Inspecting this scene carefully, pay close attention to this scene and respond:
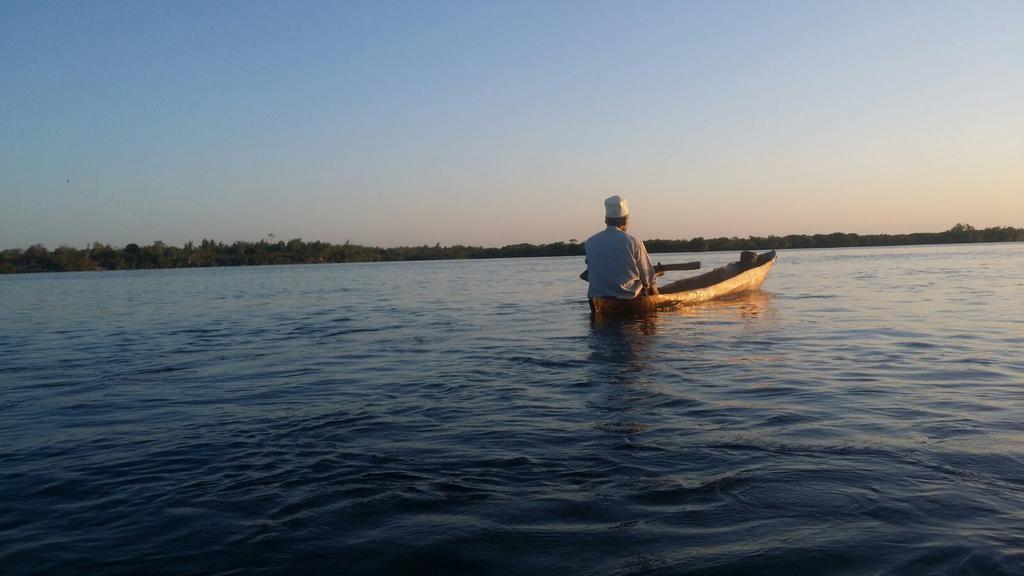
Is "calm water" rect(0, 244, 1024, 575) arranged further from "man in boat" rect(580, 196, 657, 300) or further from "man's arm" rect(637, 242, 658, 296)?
"man's arm" rect(637, 242, 658, 296)

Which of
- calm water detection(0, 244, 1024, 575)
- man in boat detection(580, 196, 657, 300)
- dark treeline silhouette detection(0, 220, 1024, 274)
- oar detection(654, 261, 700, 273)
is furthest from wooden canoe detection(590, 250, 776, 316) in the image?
dark treeline silhouette detection(0, 220, 1024, 274)

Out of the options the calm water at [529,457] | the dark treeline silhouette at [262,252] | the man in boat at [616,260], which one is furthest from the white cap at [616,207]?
the dark treeline silhouette at [262,252]

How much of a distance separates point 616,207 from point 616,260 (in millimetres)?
816

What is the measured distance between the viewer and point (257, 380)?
736cm

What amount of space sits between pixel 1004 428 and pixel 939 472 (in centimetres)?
124

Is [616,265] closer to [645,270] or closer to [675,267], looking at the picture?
[645,270]

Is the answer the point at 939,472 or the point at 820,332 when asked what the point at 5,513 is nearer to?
the point at 939,472

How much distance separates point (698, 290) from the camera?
14.5 metres

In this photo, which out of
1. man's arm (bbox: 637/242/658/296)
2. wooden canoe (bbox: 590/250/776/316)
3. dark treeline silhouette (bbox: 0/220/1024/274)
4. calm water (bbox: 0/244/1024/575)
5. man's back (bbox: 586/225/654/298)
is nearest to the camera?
calm water (bbox: 0/244/1024/575)

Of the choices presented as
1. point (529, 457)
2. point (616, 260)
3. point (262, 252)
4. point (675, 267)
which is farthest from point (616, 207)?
point (262, 252)

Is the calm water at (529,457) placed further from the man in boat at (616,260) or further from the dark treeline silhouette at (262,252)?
the dark treeline silhouette at (262,252)

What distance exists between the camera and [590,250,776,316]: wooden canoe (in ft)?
38.5

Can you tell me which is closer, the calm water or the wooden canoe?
the calm water

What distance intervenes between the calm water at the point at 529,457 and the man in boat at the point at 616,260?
1974mm
